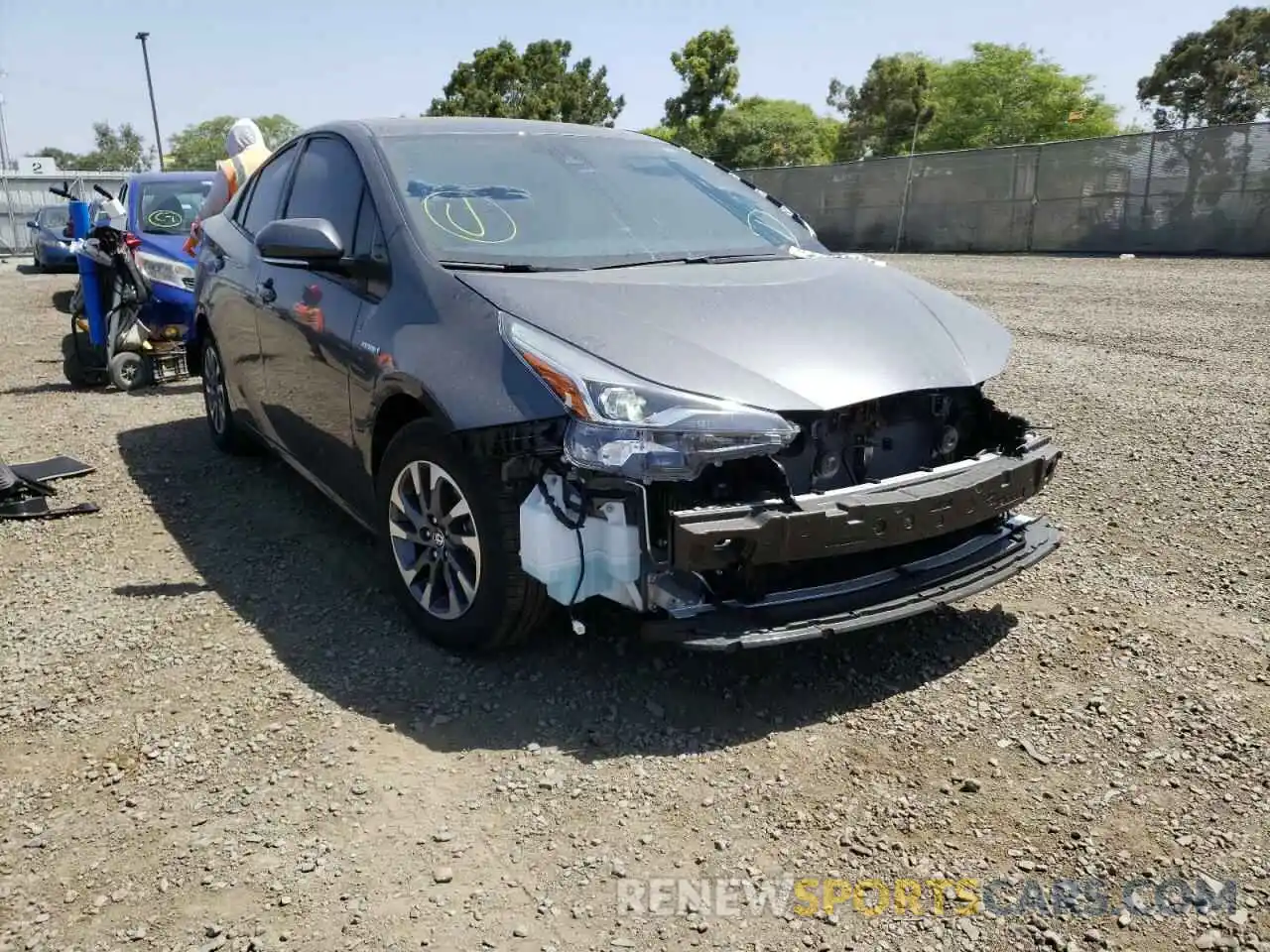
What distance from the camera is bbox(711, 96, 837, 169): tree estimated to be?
181 ft

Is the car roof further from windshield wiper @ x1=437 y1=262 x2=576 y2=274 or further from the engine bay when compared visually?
the engine bay

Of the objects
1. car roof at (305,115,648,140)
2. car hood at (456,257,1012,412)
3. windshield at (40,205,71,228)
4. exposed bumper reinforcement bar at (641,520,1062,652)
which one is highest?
windshield at (40,205,71,228)

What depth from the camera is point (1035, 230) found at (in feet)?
70.7

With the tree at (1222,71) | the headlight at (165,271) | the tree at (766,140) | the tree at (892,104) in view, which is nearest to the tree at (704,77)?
the tree at (766,140)

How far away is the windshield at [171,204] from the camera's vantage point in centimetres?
921

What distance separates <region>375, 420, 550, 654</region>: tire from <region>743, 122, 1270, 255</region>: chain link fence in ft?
62.9

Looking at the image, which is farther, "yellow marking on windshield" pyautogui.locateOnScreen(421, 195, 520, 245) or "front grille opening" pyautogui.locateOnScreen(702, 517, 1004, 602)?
"yellow marking on windshield" pyautogui.locateOnScreen(421, 195, 520, 245)

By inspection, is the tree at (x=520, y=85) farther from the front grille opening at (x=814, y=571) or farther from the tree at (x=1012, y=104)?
the front grille opening at (x=814, y=571)

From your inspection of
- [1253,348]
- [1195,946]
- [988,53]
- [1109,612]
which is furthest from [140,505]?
[988,53]

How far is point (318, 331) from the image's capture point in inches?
152

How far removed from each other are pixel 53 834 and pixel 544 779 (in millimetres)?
1256

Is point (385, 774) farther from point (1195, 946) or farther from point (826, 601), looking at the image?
point (1195, 946)

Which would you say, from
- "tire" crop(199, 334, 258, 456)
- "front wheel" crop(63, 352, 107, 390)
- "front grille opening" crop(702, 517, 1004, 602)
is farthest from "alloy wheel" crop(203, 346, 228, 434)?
"front grille opening" crop(702, 517, 1004, 602)

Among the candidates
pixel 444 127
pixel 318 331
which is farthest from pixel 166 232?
pixel 318 331
